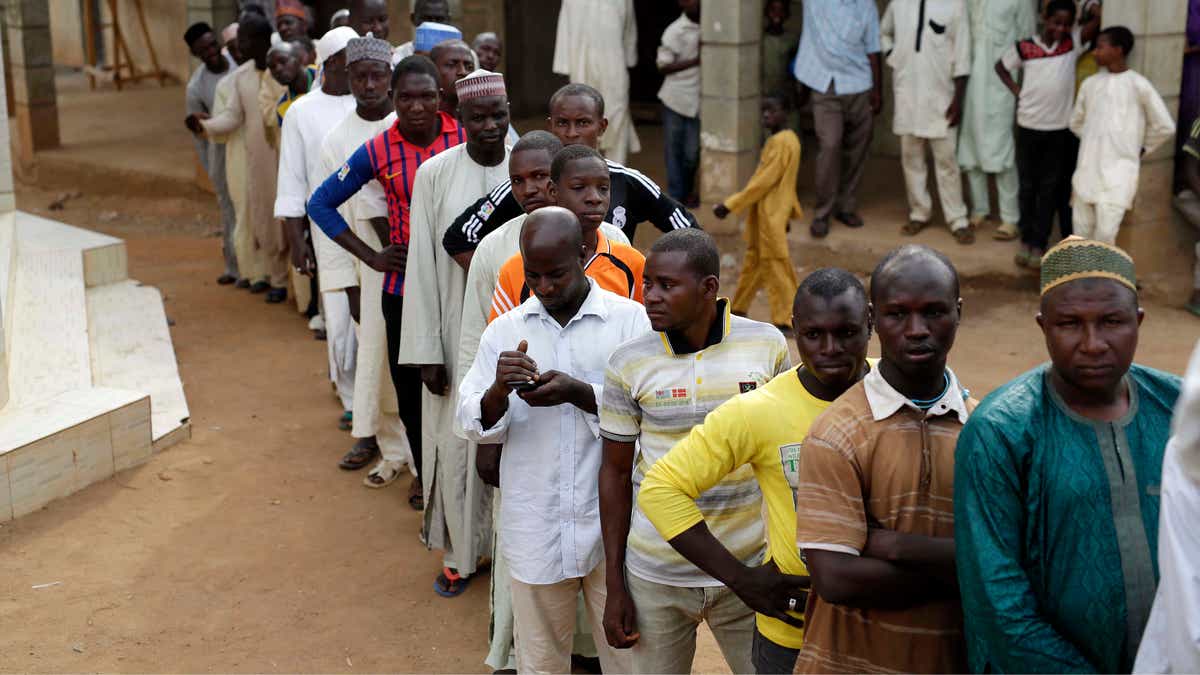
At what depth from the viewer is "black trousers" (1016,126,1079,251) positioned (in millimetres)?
9281

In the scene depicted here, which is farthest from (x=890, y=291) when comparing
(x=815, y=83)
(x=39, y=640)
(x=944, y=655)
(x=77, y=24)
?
(x=77, y=24)

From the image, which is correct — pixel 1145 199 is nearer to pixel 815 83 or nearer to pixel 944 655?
pixel 815 83

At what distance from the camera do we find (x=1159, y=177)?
9102 mm

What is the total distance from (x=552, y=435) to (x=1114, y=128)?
20.3 feet

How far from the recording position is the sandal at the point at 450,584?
5.36 m

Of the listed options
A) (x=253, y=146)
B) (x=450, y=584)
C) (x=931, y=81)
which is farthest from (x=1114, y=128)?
(x=253, y=146)

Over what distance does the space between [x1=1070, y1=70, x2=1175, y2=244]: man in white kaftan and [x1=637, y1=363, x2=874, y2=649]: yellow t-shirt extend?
20.8 feet

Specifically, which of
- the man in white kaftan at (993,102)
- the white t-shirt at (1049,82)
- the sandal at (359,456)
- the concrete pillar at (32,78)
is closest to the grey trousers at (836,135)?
the man in white kaftan at (993,102)

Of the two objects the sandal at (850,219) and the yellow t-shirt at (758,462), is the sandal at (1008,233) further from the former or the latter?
the yellow t-shirt at (758,462)

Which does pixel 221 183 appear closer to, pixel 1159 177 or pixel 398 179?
pixel 398 179

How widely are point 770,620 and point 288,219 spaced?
4899 millimetres

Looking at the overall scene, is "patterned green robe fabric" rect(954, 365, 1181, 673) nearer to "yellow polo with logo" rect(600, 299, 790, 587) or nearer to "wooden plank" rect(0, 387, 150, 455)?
"yellow polo with logo" rect(600, 299, 790, 587)

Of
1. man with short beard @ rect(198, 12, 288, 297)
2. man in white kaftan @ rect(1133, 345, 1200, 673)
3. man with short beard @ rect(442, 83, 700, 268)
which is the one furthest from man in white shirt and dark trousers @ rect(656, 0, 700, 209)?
man in white kaftan @ rect(1133, 345, 1200, 673)

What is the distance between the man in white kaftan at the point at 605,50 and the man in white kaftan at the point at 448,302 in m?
6.00
